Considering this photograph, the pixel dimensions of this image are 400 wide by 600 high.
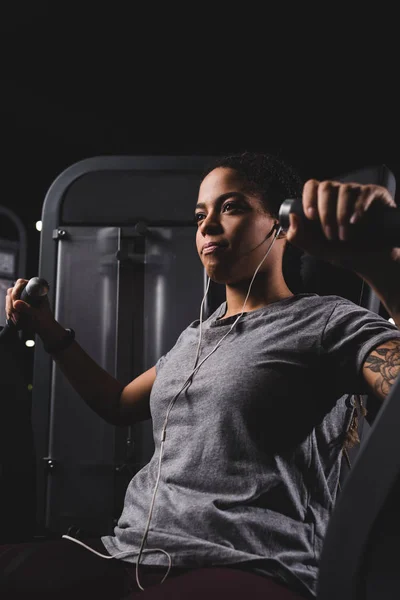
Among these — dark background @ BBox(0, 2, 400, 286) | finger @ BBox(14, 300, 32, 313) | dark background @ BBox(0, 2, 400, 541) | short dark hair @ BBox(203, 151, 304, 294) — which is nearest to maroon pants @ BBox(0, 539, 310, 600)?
finger @ BBox(14, 300, 32, 313)

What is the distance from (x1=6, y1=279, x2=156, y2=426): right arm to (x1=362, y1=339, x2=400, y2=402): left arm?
2.08ft

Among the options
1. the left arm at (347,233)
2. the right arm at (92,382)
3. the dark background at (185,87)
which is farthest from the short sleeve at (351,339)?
the dark background at (185,87)

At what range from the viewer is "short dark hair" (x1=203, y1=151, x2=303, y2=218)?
4.16ft

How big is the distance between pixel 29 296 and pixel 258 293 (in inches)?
21.0

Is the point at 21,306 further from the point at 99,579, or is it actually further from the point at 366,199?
the point at 366,199

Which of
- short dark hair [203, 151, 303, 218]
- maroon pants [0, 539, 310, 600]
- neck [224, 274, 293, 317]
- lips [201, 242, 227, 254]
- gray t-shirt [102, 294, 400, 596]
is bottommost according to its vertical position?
maroon pants [0, 539, 310, 600]

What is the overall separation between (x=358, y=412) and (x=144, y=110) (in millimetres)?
3588

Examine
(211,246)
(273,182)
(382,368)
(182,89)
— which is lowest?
(382,368)

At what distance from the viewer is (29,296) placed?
1.35 meters

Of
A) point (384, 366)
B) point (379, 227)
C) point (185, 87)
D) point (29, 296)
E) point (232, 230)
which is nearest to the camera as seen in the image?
point (379, 227)

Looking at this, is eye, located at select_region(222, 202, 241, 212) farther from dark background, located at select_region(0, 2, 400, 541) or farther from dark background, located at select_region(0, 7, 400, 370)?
dark background, located at select_region(0, 2, 400, 541)

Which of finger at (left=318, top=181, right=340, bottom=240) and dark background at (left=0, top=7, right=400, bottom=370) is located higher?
dark background at (left=0, top=7, right=400, bottom=370)

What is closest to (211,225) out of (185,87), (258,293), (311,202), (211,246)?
(211,246)

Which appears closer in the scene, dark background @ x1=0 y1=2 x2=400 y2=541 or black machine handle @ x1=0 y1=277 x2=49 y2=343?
black machine handle @ x1=0 y1=277 x2=49 y2=343
